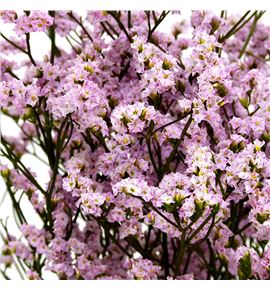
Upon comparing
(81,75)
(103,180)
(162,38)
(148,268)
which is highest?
(162,38)

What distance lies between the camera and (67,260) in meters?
1.24

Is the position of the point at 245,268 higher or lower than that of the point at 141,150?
lower

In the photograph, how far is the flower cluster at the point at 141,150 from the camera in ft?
3.51

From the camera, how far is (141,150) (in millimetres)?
1144

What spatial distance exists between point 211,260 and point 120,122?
267mm

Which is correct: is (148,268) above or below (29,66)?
below

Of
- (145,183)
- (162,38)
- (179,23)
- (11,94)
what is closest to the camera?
(145,183)

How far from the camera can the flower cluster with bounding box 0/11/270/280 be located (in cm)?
107

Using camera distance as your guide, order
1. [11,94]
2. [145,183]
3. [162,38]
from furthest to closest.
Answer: [162,38]
[11,94]
[145,183]

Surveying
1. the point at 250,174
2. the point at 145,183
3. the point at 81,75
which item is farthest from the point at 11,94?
the point at 250,174

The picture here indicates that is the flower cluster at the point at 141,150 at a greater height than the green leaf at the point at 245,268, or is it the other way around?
the flower cluster at the point at 141,150

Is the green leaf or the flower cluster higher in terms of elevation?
the flower cluster
